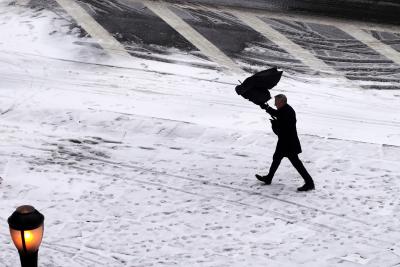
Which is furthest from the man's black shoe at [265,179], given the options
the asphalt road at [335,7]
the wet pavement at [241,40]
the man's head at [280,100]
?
the asphalt road at [335,7]

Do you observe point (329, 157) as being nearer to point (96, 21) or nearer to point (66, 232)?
point (66, 232)

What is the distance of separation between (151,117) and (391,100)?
4644 mm

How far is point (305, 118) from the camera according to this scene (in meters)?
13.0

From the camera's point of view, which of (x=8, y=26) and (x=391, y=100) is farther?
(x=8, y=26)

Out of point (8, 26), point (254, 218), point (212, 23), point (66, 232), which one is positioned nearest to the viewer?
point (66, 232)

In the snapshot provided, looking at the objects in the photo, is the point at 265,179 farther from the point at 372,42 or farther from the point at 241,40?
the point at 372,42

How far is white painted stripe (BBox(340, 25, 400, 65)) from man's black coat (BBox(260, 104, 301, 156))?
6.49 m

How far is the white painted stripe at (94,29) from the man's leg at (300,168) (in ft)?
18.5

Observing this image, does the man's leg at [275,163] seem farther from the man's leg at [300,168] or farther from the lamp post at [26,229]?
the lamp post at [26,229]

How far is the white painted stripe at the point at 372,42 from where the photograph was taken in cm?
1614

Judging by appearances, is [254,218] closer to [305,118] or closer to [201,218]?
[201,218]

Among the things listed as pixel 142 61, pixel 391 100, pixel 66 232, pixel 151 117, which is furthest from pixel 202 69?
pixel 66 232

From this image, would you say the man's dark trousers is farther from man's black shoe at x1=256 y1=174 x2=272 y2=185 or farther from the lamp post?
the lamp post

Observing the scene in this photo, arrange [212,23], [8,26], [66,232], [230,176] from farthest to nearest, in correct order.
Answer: [212,23]
[8,26]
[230,176]
[66,232]
